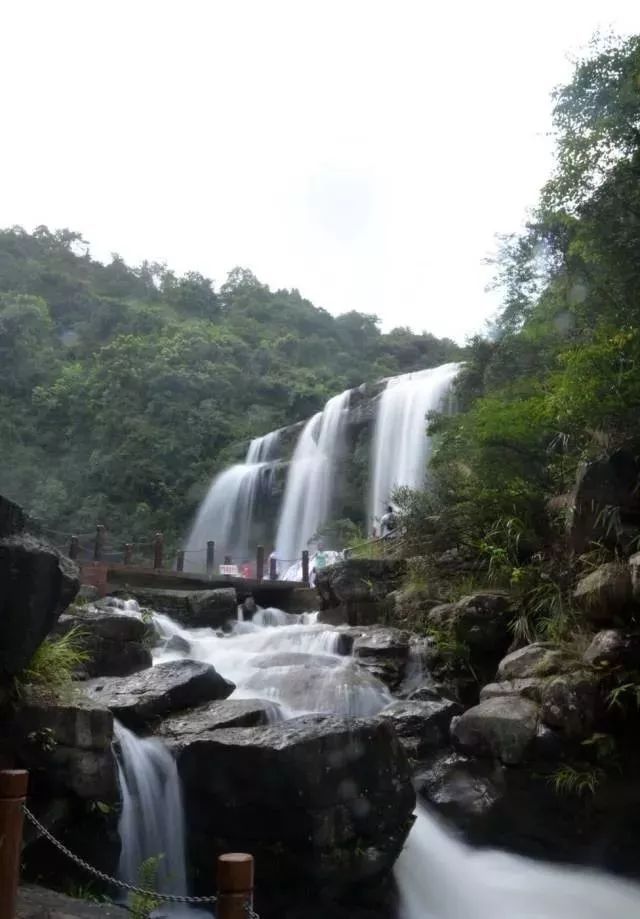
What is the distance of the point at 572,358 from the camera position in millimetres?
9281

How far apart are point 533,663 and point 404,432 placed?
57.6ft

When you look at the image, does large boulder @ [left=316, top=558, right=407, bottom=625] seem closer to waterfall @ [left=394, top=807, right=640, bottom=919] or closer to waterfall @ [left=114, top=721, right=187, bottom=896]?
waterfall @ [left=394, top=807, right=640, bottom=919]

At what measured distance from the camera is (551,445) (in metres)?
10.2

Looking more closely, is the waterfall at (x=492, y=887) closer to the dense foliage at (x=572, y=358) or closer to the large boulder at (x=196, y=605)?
the dense foliage at (x=572, y=358)

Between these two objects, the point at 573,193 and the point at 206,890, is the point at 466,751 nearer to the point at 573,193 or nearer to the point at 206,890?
the point at 206,890

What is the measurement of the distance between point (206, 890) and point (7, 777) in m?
2.63

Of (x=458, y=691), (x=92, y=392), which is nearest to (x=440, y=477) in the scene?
(x=458, y=691)

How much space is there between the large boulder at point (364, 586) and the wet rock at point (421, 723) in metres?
3.79

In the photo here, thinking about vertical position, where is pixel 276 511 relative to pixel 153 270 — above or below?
below

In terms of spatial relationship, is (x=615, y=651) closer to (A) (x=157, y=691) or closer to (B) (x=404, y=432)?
(A) (x=157, y=691)

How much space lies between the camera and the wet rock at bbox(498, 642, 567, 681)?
791cm

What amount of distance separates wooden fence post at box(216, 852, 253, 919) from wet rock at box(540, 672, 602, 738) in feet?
17.1

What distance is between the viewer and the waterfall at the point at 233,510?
28.3 meters

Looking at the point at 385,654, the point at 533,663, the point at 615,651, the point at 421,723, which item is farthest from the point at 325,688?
the point at 615,651
